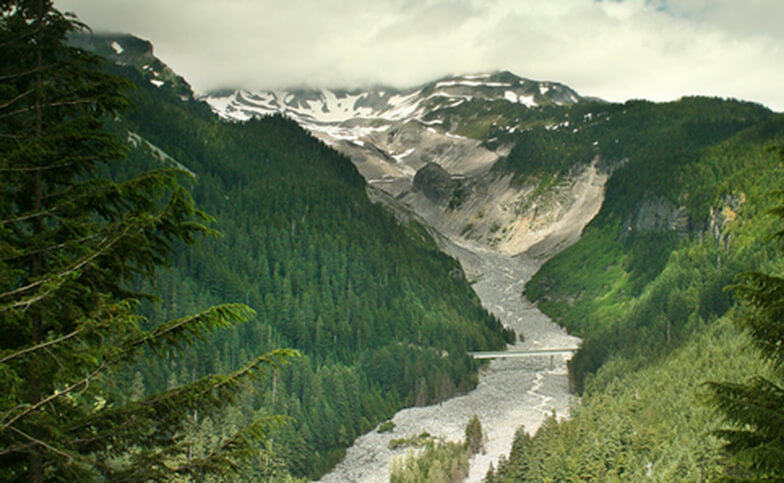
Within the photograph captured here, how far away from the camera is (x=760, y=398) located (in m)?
12.1

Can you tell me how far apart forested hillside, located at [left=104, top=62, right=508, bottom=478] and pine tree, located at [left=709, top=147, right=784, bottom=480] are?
222 ft

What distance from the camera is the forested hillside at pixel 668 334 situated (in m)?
63.4

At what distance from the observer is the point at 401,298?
154 metres

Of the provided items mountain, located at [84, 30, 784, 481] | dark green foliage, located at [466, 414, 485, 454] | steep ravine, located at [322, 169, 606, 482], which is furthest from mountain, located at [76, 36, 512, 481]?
dark green foliage, located at [466, 414, 485, 454]

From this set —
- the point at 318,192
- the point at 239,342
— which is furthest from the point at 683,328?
the point at 318,192

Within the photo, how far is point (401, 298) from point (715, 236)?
269 ft

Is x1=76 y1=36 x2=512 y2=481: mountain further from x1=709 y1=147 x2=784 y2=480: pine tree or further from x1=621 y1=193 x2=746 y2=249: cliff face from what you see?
x1=709 y1=147 x2=784 y2=480: pine tree

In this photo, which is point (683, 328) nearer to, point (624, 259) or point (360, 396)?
point (360, 396)

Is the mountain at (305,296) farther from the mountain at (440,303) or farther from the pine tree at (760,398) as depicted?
the pine tree at (760,398)

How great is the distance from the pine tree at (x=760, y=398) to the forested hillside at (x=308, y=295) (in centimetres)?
6755

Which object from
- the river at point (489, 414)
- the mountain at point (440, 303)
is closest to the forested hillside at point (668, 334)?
the mountain at point (440, 303)

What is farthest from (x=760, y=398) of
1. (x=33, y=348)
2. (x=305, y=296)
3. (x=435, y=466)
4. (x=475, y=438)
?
(x=305, y=296)

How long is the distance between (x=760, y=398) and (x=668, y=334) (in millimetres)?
123686

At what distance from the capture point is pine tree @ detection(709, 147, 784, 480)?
1150 cm
